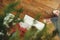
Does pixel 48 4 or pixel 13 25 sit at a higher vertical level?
pixel 48 4

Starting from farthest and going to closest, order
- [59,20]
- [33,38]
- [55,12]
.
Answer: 1. [55,12]
2. [59,20]
3. [33,38]

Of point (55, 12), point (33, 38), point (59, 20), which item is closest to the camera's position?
point (33, 38)

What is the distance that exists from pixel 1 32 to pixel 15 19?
0.19 feet

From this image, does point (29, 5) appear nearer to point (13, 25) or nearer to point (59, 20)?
point (59, 20)

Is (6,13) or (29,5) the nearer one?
(6,13)

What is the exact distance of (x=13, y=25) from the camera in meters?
0.52

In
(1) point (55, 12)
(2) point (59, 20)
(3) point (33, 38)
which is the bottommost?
(3) point (33, 38)

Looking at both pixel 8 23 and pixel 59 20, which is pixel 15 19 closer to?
pixel 8 23

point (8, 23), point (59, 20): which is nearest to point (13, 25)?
point (8, 23)

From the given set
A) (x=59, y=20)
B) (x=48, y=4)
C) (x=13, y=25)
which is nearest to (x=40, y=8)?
(x=48, y=4)

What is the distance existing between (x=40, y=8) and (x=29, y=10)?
70 millimetres

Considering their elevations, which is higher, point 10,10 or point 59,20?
point 59,20

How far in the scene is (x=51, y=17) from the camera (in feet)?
3.32

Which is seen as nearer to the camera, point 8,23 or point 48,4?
point 8,23
